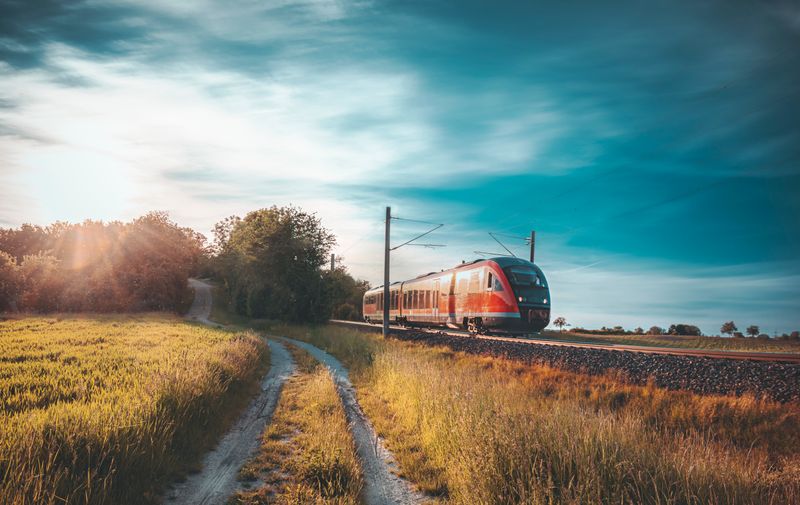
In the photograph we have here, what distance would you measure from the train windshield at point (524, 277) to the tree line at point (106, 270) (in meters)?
42.9

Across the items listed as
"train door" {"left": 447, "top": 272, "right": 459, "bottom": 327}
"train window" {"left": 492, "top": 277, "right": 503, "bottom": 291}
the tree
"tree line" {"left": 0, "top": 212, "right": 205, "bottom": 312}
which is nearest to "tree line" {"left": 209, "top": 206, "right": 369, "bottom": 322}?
the tree

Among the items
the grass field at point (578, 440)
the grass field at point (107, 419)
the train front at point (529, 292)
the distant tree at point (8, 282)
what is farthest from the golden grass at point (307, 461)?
the distant tree at point (8, 282)

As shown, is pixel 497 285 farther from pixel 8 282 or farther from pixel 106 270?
pixel 106 270

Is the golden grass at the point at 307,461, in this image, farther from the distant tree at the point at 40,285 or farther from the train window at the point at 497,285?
the distant tree at the point at 40,285

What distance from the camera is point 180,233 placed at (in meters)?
54.7

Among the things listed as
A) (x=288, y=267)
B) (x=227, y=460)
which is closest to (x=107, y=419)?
(x=227, y=460)

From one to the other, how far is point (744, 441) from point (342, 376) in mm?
12065

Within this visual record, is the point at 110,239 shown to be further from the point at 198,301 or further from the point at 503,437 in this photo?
the point at 503,437

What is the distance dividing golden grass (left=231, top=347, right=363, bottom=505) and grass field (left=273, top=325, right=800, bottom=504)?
112 centimetres

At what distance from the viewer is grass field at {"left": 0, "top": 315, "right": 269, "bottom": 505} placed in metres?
5.26

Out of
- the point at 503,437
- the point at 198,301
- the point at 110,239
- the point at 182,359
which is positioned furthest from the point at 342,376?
the point at 198,301

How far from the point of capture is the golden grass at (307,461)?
6.31m

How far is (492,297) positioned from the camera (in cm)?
2152

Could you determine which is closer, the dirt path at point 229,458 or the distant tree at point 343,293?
the dirt path at point 229,458
